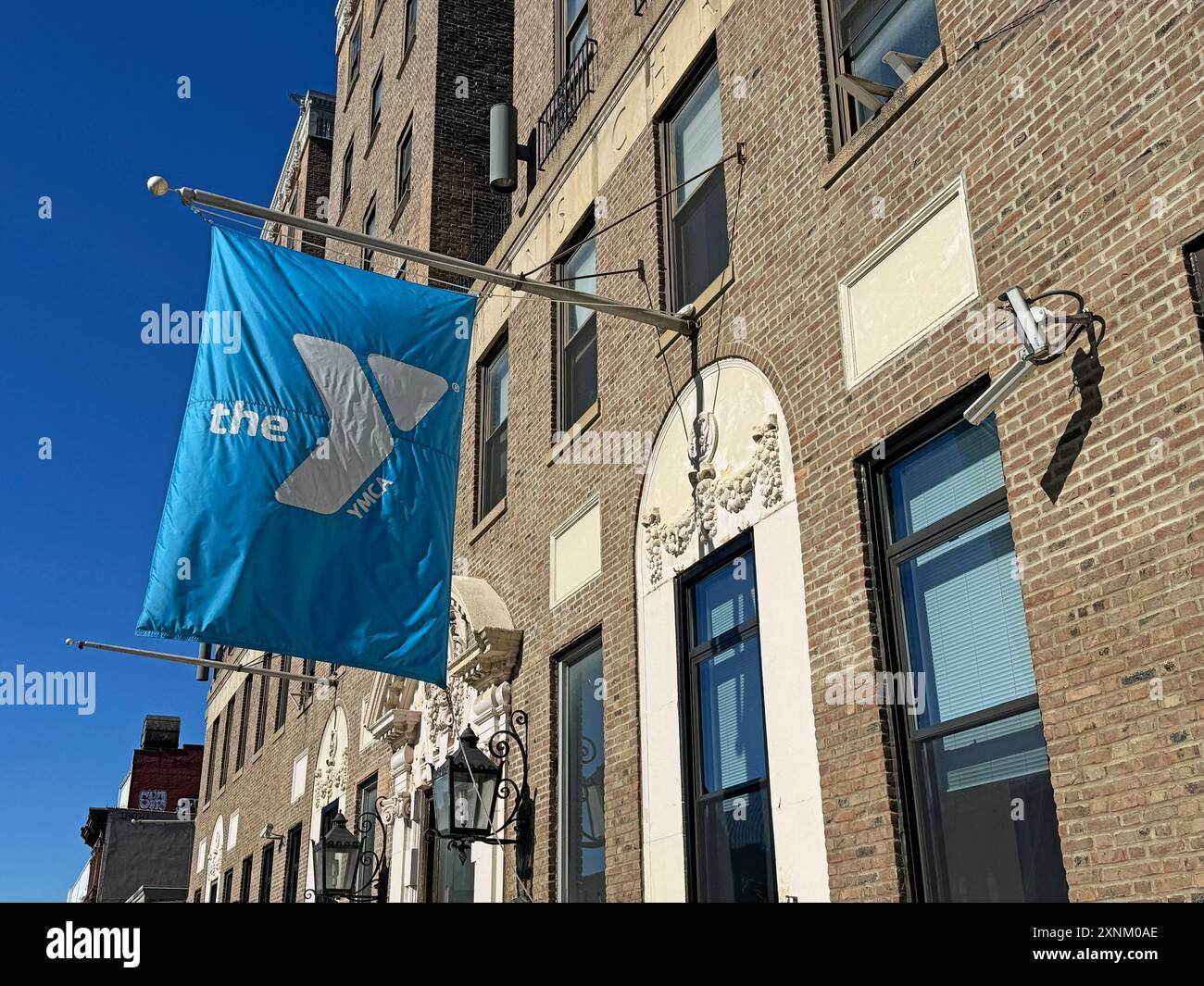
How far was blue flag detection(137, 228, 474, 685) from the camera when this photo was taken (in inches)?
320

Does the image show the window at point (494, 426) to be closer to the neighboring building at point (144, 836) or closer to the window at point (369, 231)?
the window at point (369, 231)

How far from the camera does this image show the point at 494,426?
1494 centimetres

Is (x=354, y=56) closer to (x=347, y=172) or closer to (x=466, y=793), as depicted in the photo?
(x=347, y=172)

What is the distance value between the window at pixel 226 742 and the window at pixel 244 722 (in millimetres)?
1100

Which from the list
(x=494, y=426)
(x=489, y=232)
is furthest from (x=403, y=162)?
(x=494, y=426)

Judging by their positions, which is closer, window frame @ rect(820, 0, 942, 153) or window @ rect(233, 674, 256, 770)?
window frame @ rect(820, 0, 942, 153)

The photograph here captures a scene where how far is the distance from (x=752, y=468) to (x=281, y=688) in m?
17.7

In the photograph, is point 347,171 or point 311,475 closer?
point 311,475

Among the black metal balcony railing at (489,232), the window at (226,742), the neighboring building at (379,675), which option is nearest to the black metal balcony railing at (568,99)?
the neighboring building at (379,675)

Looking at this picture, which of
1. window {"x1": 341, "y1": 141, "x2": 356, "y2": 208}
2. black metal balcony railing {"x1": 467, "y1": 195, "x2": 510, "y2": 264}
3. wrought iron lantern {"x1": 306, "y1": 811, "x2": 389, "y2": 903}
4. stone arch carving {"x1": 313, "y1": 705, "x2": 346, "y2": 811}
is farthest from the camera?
window {"x1": 341, "y1": 141, "x2": 356, "y2": 208}

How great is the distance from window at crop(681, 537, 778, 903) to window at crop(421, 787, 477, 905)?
4.57m

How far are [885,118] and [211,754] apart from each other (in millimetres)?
28702

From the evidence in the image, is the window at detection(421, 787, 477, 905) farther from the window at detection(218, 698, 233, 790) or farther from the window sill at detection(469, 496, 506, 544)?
the window at detection(218, 698, 233, 790)

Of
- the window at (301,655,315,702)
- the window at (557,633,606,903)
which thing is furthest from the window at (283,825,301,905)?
the window at (557,633,606,903)
